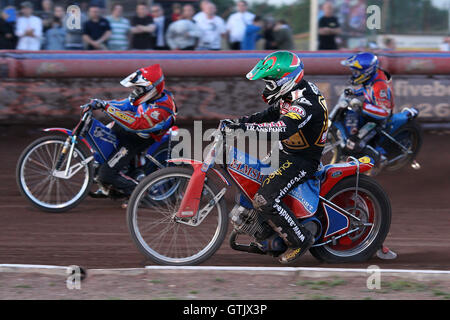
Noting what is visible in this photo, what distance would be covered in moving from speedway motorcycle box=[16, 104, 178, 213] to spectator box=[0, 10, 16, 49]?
17.0 feet

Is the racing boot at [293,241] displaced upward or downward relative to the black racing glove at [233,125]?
downward

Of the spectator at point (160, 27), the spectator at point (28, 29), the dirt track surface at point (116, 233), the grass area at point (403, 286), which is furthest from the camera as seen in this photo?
the spectator at point (160, 27)

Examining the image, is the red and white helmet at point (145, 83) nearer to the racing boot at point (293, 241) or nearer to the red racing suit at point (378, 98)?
the racing boot at point (293, 241)

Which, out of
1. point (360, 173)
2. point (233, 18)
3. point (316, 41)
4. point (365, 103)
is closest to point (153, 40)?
point (233, 18)

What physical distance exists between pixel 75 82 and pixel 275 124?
680 centimetres

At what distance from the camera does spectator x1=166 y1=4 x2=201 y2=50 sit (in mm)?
12555

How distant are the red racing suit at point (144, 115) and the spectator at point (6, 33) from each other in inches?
211

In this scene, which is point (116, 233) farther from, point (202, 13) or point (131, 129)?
point (202, 13)

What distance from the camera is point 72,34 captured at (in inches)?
494

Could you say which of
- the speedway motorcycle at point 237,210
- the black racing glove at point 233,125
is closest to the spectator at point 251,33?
the speedway motorcycle at point 237,210

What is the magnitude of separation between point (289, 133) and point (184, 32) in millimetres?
7526

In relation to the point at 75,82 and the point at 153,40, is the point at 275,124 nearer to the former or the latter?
the point at 75,82

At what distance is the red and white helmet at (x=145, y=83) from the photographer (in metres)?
7.75

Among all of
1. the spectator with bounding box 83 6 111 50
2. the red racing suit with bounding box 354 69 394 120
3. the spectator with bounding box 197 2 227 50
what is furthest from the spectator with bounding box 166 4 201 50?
the red racing suit with bounding box 354 69 394 120
